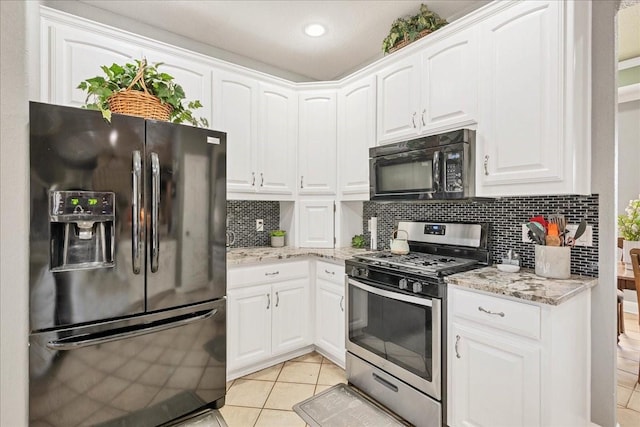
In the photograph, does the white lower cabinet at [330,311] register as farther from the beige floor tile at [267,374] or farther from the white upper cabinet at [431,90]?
the white upper cabinet at [431,90]

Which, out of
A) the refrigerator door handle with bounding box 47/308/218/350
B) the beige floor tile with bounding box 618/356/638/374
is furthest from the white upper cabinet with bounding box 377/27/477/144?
the beige floor tile with bounding box 618/356/638/374

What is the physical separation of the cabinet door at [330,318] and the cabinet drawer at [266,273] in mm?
184

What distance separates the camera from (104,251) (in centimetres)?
163

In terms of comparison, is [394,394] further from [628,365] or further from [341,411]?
[628,365]

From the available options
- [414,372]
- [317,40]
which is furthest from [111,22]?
[414,372]

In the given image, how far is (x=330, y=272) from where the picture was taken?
2.56 metres

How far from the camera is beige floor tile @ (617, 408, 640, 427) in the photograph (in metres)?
1.80

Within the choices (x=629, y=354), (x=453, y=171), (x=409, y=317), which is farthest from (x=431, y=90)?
(x=629, y=354)

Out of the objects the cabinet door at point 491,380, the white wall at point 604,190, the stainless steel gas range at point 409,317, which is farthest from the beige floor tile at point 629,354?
the cabinet door at point 491,380

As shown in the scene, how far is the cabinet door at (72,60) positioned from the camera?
6.26 feet

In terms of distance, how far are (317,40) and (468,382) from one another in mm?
2710

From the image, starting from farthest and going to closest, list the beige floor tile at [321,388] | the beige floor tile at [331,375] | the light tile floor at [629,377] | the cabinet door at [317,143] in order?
the cabinet door at [317,143], the beige floor tile at [331,375], the beige floor tile at [321,388], the light tile floor at [629,377]

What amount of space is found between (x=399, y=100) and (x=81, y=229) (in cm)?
211

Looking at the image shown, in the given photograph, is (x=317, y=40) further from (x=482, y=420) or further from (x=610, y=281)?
(x=482, y=420)
